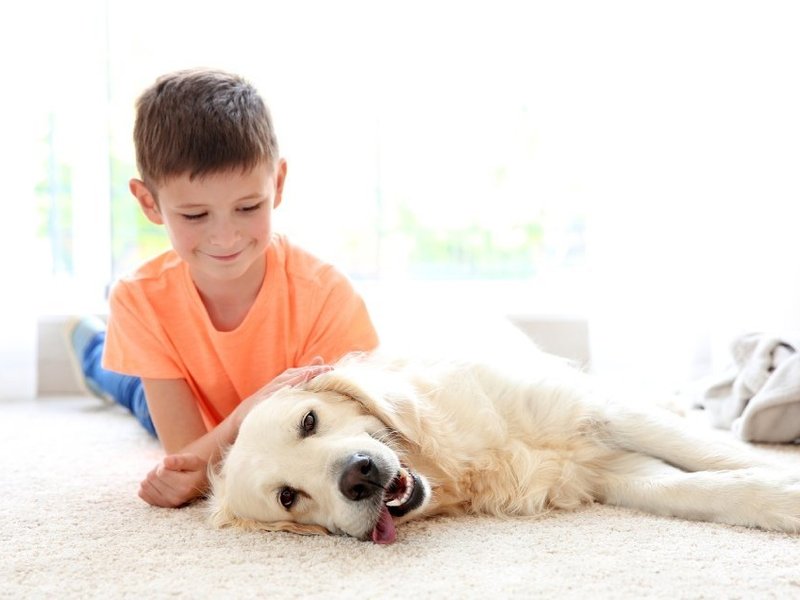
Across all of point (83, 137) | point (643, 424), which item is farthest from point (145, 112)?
point (83, 137)

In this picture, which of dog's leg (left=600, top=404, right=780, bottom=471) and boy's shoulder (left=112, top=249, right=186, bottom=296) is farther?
boy's shoulder (left=112, top=249, right=186, bottom=296)

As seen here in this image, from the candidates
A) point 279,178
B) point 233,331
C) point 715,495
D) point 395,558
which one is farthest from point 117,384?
point 715,495

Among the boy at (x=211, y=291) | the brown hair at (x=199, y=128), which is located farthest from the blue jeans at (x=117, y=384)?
the brown hair at (x=199, y=128)

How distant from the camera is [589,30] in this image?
3.36 meters

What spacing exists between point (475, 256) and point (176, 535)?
254cm

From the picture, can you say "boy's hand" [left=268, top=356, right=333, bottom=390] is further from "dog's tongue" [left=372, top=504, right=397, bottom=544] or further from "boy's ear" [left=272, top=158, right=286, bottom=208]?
"boy's ear" [left=272, top=158, right=286, bottom=208]

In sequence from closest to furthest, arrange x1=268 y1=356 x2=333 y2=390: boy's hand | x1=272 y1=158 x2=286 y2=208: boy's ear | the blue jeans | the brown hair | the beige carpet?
the beige carpet → x1=268 y1=356 x2=333 y2=390: boy's hand → the brown hair → x1=272 y1=158 x2=286 y2=208: boy's ear → the blue jeans

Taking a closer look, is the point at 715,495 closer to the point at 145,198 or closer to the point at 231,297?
the point at 231,297

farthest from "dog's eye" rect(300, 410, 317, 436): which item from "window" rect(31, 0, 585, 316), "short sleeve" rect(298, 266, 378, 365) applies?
"window" rect(31, 0, 585, 316)

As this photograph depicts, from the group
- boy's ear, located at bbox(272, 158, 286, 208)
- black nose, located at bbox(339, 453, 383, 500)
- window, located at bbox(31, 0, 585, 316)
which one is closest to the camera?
black nose, located at bbox(339, 453, 383, 500)

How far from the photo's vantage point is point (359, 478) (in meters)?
1.59

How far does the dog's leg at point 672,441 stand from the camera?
5.84 feet

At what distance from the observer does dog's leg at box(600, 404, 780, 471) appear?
1781 mm

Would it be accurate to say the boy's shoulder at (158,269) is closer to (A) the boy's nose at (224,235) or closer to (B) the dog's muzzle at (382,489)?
(A) the boy's nose at (224,235)
